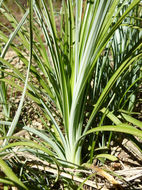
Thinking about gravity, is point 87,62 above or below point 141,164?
above

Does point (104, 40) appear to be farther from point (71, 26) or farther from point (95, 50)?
point (71, 26)

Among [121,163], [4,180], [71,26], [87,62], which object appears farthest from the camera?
[121,163]

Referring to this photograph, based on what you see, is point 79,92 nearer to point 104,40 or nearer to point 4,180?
point 104,40

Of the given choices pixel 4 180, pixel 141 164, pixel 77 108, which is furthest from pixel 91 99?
pixel 4 180

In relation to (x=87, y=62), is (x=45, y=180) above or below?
below

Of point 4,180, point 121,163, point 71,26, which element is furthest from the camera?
point 121,163

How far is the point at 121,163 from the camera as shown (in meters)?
0.84

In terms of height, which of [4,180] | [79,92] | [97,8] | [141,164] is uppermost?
[97,8]

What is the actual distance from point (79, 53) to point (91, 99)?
25 cm

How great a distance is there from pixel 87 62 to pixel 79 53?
63mm

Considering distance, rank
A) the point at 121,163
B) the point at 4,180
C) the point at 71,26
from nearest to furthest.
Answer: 1. the point at 4,180
2. the point at 71,26
3. the point at 121,163

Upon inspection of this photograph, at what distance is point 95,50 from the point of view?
0.63 metres

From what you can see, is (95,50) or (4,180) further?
(95,50)

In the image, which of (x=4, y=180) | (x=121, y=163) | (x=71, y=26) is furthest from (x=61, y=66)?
(x=121, y=163)
